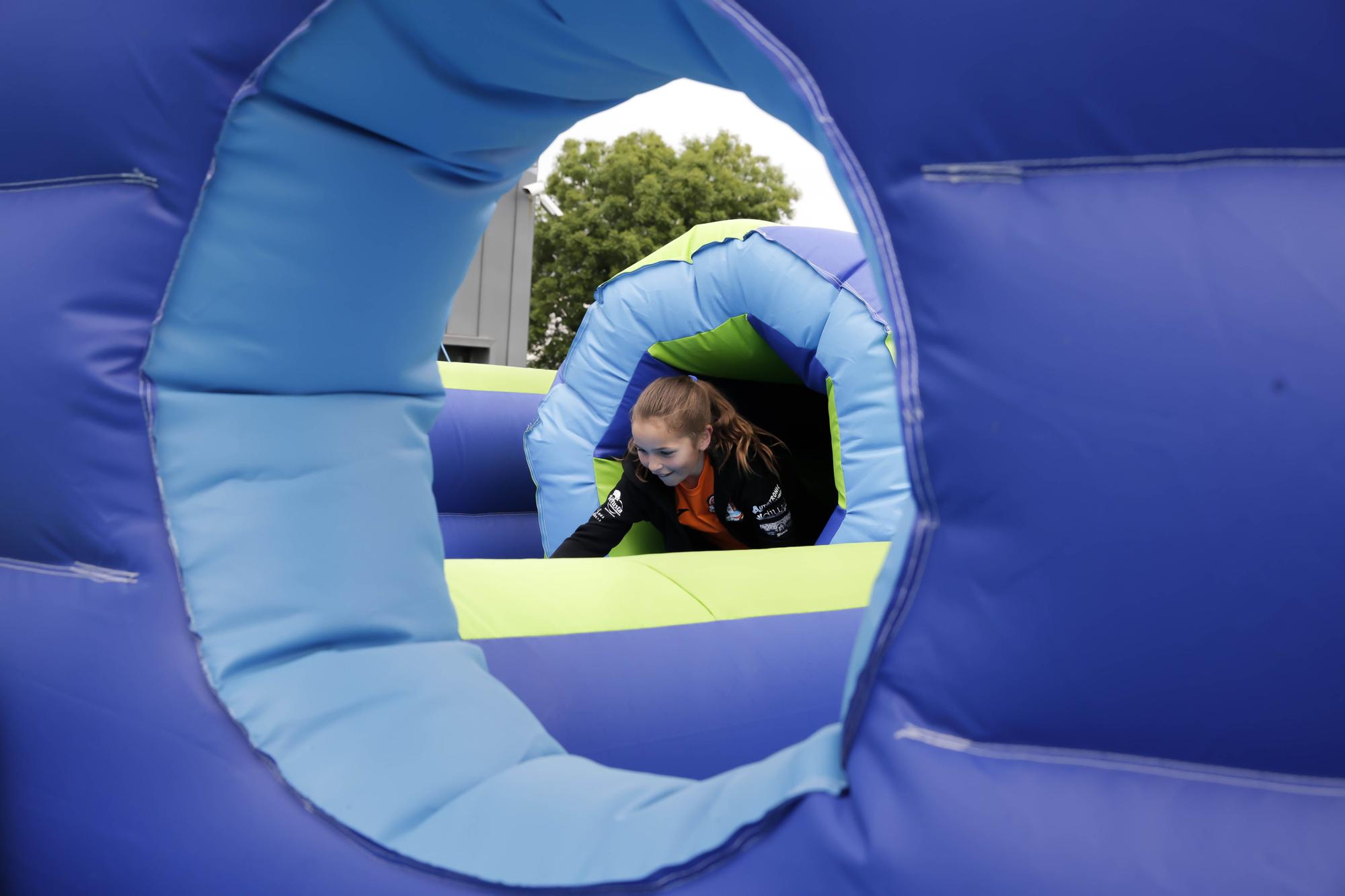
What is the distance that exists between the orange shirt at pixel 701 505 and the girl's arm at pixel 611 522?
0.34 ft

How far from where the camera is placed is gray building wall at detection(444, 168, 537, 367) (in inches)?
291

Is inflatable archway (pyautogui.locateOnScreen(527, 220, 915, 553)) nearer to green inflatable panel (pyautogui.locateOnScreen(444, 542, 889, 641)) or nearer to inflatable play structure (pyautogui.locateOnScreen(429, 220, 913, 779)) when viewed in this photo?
inflatable play structure (pyautogui.locateOnScreen(429, 220, 913, 779))

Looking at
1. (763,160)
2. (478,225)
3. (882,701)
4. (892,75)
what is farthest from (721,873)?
(763,160)

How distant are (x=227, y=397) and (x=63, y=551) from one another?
196 mm

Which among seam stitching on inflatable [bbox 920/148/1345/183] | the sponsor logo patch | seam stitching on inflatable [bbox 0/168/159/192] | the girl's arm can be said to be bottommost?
the girl's arm

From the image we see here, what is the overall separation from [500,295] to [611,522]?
5.39m

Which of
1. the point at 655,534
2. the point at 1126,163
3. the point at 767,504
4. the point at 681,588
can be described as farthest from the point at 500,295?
the point at 1126,163

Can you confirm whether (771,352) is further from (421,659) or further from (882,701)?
(882,701)

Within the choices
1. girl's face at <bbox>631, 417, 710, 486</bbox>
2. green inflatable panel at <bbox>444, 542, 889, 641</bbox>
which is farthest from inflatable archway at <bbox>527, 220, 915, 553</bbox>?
green inflatable panel at <bbox>444, 542, 889, 641</bbox>

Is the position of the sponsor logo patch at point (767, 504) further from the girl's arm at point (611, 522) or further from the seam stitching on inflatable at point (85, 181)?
the seam stitching on inflatable at point (85, 181)

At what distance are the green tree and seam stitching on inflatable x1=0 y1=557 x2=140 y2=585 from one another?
10705 millimetres

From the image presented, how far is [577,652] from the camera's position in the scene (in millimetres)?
1318

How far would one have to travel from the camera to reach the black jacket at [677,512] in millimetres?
2490

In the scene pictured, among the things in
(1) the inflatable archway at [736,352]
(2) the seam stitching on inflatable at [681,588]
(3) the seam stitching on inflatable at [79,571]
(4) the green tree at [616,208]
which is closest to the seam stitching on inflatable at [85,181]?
(3) the seam stitching on inflatable at [79,571]
